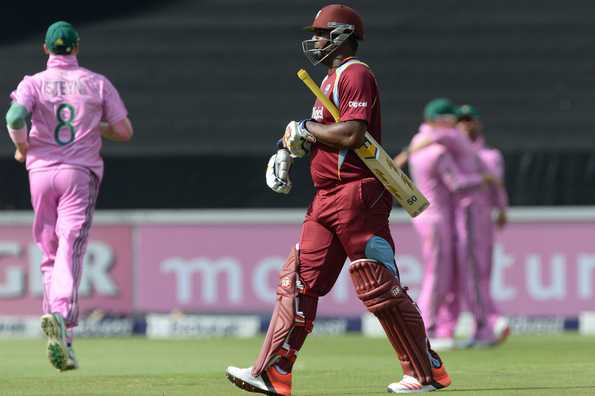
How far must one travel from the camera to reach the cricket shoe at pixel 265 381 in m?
7.24

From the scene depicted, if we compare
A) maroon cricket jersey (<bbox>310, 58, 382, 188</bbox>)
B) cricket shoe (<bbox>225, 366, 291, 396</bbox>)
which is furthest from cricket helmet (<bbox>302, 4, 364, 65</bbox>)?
cricket shoe (<bbox>225, 366, 291, 396</bbox>)

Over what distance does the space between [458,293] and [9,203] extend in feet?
17.6

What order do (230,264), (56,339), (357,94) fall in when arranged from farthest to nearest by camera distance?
(230,264)
(56,339)
(357,94)

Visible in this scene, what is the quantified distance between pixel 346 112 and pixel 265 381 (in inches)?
54.1

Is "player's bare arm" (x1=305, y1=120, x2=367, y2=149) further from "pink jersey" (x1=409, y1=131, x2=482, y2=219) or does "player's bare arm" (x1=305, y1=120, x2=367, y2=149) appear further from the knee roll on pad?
"pink jersey" (x1=409, y1=131, x2=482, y2=219)

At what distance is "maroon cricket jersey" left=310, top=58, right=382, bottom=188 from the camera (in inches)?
284

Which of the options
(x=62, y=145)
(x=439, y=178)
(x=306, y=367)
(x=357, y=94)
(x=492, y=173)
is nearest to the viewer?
(x=357, y=94)

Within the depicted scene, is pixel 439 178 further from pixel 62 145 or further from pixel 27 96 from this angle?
pixel 27 96

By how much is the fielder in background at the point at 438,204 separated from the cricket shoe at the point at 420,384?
4.50 m


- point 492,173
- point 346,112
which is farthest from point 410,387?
A: point 492,173

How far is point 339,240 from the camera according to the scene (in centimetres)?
736

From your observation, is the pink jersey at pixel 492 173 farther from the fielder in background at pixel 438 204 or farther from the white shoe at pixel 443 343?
the white shoe at pixel 443 343

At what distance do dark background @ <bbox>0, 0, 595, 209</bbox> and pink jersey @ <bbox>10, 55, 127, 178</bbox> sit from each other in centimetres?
659

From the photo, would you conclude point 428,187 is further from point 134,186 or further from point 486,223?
point 134,186
